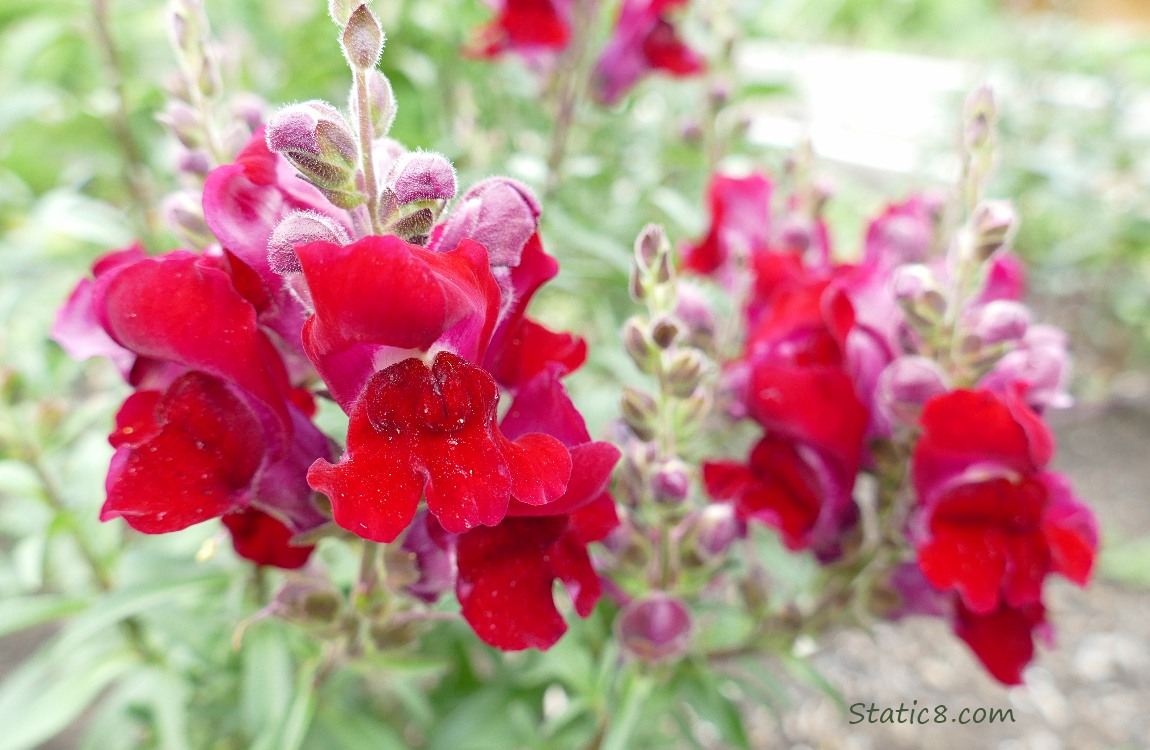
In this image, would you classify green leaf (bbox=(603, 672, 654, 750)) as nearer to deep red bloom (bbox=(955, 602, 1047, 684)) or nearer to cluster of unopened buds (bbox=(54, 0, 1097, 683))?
cluster of unopened buds (bbox=(54, 0, 1097, 683))

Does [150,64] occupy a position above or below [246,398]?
below

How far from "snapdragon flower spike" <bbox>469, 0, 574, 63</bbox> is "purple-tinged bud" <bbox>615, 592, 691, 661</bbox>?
2.54 feet

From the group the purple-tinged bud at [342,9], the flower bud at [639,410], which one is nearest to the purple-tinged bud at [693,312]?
the flower bud at [639,410]

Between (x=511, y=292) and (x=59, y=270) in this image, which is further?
(x=59, y=270)

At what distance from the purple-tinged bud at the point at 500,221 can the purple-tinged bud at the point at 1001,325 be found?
1.30 ft

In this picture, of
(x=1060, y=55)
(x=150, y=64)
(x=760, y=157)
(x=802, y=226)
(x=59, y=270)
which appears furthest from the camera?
(x=1060, y=55)

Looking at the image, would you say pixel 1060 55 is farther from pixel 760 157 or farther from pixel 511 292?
→ pixel 511 292

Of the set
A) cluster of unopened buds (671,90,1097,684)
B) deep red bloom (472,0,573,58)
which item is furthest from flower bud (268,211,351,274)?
deep red bloom (472,0,573,58)

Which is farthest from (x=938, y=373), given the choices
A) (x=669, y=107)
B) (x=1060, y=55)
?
(x=1060, y=55)

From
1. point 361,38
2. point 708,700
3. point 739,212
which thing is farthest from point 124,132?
point 708,700

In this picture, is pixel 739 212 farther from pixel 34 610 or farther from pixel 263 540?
pixel 34 610

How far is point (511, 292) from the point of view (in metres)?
0.51

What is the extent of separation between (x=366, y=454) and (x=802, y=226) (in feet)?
2.25

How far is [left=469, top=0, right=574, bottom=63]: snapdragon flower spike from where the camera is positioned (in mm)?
1137
